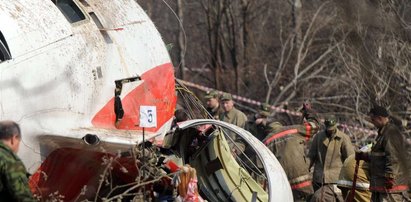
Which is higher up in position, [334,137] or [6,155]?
[6,155]

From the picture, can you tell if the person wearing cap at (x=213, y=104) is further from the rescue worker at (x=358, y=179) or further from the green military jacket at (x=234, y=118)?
the rescue worker at (x=358, y=179)

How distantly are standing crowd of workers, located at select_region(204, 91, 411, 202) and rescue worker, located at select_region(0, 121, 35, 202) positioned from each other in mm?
5070

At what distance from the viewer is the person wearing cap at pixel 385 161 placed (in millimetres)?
13047

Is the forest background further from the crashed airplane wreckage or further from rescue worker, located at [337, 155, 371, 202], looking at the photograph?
the crashed airplane wreckage

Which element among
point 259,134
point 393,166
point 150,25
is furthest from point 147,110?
point 259,134

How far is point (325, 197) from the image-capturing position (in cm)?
1551

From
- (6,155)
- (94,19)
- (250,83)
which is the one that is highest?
(94,19)

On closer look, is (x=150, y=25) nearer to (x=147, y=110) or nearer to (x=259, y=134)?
(x=147, y=110)

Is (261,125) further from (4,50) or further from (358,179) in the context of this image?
(4,50)

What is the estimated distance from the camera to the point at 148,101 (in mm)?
13016

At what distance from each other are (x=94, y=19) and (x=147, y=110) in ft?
4.07

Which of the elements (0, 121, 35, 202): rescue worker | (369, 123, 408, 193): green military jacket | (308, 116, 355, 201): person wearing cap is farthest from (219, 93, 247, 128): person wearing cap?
(0, 121, 35, 202): rescue worker

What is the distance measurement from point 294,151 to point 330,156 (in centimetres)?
62

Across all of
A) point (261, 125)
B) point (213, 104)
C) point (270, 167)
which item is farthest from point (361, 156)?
point (213, 104)
